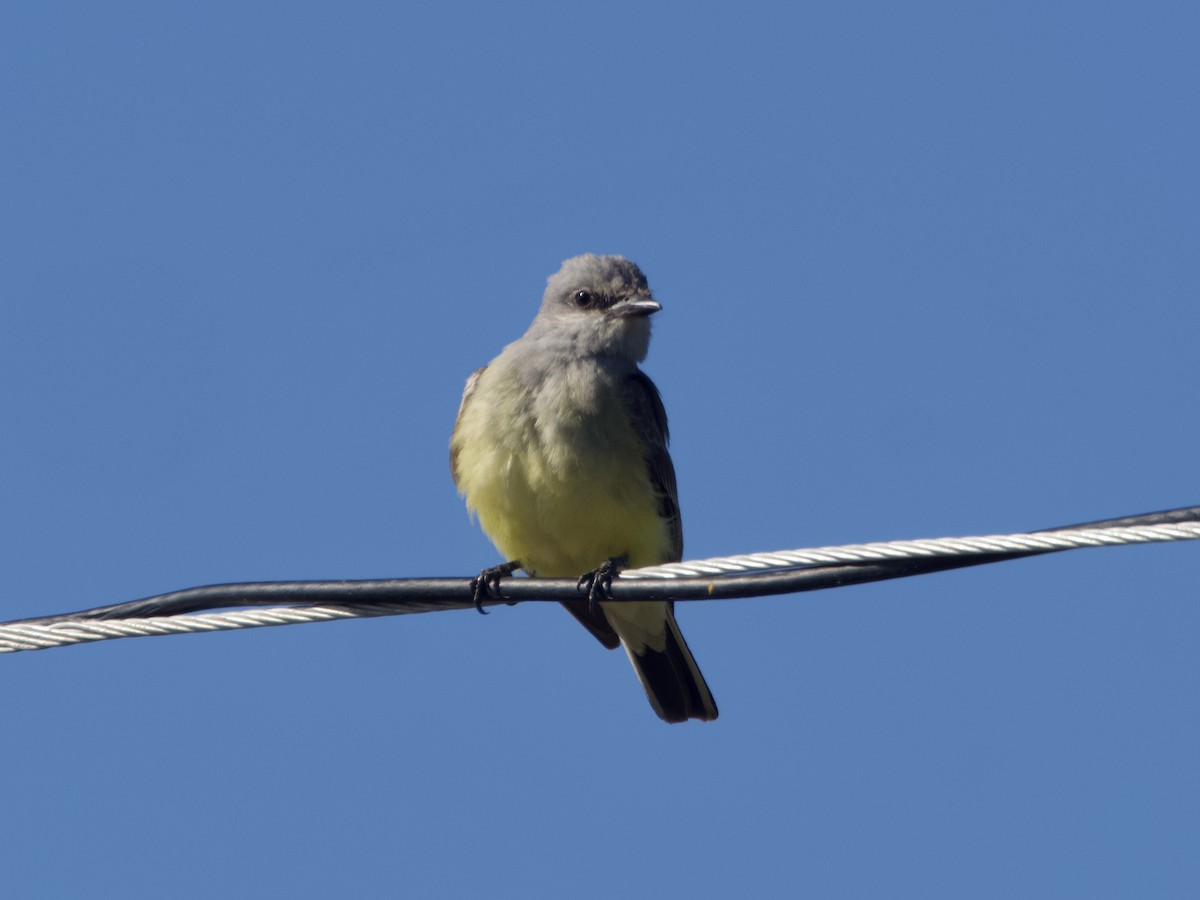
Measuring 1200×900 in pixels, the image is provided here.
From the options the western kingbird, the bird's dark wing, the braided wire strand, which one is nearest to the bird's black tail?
the western kingbird

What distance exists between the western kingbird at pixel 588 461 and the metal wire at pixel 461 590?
2.00m

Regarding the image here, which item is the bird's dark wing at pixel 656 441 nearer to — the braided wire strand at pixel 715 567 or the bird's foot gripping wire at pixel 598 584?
the bird's foot gripping wire at pixel 598 584

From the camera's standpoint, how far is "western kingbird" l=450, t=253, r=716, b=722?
806cm

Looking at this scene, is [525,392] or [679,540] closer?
[525,392]

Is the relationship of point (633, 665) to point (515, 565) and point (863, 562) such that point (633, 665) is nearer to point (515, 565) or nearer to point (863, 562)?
point (515, 565)

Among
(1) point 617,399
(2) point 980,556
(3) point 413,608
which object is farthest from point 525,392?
(2) point 980,556

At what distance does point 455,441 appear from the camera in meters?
8.90

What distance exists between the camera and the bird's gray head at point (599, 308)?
8.95 m

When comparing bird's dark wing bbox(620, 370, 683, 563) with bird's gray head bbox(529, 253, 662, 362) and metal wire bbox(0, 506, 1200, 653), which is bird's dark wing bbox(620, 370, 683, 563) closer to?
bird's gray head bbox(529, 253, 662, 362)

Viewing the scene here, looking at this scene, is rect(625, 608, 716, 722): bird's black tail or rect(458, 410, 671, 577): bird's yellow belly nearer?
rect(458, 410, 671, 577): bird's yellow belly

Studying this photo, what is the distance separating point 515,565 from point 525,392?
916mm

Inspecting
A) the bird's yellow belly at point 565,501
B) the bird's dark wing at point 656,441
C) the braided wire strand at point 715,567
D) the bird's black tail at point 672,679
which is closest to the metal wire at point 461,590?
the braided wire strand at point 715,567

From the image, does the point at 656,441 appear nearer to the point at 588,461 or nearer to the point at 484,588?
the point at 588,461

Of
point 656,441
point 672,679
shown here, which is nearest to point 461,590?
point 656,441
